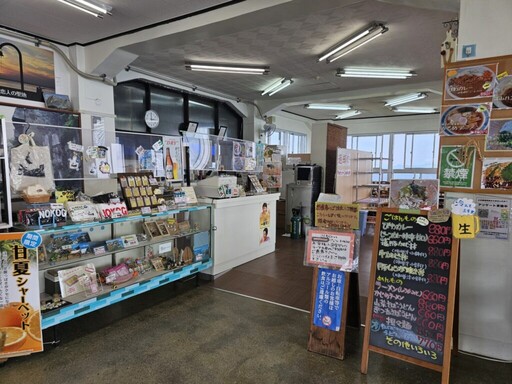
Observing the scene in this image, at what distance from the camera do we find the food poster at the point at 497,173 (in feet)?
7.66

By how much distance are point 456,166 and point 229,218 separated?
271 cm

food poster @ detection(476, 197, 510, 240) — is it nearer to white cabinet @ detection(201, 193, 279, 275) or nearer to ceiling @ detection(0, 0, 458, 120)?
ceiling @ detection(0, 0, 458, 120)

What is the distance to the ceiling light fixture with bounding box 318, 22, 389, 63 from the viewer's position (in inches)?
158

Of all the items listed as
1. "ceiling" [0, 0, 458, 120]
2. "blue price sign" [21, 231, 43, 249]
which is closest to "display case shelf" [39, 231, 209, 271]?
"blue price sign" [21, 231, 43, 249]

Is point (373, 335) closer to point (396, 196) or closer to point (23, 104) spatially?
point (396, 196)

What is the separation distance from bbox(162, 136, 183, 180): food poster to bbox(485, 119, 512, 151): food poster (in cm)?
313

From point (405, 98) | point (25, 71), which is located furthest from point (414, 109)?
point (25, 71)

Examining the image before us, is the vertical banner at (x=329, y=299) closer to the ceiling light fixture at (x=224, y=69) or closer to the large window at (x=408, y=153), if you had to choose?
the ceiling light fixture at (x=224, y=69)

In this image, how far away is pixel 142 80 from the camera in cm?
619

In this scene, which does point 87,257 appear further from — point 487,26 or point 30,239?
point 487,26

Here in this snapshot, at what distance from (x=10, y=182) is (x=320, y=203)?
2469 millimetres

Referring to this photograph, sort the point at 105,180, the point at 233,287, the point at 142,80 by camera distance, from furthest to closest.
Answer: the point at 142,80
the point at 233,287
the point at 105,180

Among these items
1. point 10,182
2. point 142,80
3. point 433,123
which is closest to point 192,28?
point 10,182

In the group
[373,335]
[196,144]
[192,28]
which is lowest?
[373,335]
